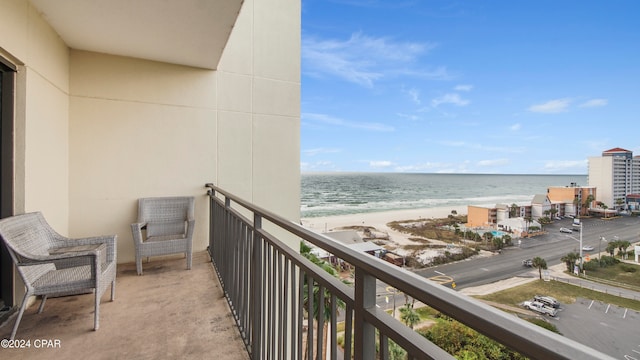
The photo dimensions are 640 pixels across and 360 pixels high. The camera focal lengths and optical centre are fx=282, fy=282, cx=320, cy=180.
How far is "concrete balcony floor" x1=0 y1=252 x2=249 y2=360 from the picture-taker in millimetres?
1874

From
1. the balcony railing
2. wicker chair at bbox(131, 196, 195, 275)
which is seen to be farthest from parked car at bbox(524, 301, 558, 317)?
wicker chair at bbox(131, 196, 195, 275)

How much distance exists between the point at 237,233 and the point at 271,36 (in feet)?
12.5

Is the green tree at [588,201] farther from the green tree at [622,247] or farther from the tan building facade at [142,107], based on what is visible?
the tan building facade at [142,107]

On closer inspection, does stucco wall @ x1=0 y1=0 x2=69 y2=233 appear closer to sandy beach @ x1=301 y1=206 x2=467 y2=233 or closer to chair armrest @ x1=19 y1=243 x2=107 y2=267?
chair armrest @ x1=19 y1=243 x2=107 y2=267

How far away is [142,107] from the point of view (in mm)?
3781

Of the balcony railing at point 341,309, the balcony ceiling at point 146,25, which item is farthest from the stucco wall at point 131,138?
the balcony railing at point 341,309

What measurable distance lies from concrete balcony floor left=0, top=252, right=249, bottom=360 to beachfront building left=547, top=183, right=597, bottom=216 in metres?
6.84

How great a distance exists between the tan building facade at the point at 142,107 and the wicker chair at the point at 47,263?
0.33 m

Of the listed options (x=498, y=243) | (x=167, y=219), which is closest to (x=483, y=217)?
(x=498, y=243)

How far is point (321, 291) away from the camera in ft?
3.35

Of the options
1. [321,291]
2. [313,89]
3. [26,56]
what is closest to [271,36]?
[26,56]

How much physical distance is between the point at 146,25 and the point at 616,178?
7.37 meters

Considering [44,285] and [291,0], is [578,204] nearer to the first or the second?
[291,0]

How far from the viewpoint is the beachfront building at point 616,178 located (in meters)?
4.85
